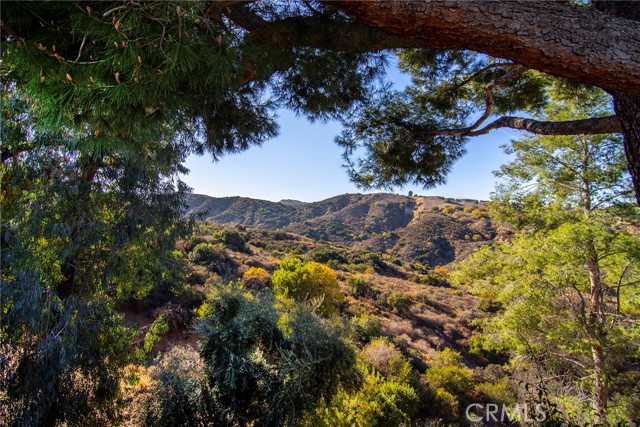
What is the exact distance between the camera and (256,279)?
16.5 m

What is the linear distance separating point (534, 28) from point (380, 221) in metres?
52.6

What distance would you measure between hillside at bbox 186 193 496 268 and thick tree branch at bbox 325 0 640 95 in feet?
122

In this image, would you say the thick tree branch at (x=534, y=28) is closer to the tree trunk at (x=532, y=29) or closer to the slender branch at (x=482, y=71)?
the tree trunk at (x=532, y=29)

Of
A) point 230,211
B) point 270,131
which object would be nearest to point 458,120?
point 270,131

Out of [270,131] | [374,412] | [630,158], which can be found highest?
[270,131]

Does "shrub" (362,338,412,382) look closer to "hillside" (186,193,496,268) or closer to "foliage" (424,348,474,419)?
"foliage" (424,348,474,419)

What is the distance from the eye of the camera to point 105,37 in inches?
41.9

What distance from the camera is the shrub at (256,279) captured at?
51.7ft

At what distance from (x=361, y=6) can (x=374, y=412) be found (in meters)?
7.26

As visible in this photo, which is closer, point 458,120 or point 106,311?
point 458,120

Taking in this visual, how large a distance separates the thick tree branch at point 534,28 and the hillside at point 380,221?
37230mm

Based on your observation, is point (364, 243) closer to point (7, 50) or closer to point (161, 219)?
point (161, 219)

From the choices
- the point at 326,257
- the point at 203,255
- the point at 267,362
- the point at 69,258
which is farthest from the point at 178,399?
the point at 326,257

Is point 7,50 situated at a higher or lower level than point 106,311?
higher
